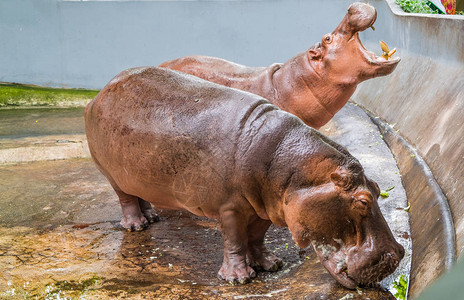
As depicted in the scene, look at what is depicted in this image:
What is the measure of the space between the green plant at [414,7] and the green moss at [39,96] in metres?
5.19

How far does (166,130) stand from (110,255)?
100 cm

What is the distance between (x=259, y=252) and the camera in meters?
3.48

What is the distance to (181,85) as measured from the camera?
3.62 m

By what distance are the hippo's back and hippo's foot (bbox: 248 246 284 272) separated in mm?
546

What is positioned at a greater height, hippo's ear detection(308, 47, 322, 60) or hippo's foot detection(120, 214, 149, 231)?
hippo's ear detection(308, 47, 322, 60)

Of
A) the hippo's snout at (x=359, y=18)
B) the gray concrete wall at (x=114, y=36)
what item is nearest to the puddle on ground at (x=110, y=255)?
the hippo's snout at (x=359, y=18)

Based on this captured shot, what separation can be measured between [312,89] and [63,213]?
7.43ft

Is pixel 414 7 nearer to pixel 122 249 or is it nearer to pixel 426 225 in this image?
pixel 426 225

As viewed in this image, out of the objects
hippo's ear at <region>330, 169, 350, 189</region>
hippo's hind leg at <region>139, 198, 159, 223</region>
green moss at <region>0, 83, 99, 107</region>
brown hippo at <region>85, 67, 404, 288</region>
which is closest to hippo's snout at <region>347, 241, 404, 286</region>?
brown hippo at <region>85, 67, 404, 288</region>

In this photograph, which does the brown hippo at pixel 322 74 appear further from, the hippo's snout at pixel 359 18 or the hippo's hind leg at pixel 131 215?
the hippo's hind leg at pixel 131 215

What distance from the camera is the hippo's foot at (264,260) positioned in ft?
11.3

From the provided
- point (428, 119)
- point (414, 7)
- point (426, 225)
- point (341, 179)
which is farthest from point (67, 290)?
point (414, 7)

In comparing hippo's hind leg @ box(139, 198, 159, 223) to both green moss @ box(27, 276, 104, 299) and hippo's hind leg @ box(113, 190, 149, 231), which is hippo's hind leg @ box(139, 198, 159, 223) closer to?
hippo's hind leg @ box(113, 190, 149, 231)

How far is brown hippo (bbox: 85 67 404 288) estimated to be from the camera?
286cm
